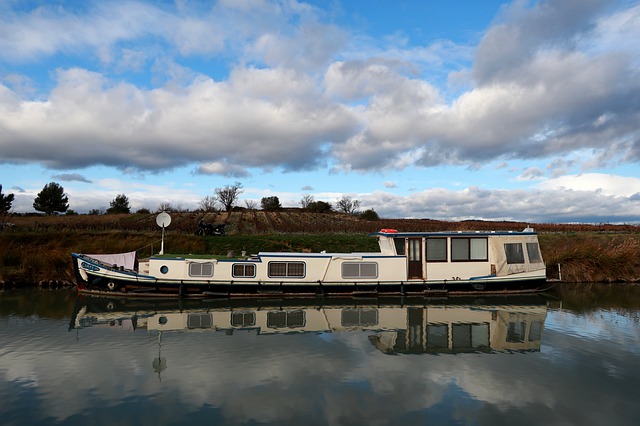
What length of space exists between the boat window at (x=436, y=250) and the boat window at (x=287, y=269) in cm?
754

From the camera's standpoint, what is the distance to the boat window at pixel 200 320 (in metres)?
17.9

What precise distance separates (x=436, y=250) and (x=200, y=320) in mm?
13905

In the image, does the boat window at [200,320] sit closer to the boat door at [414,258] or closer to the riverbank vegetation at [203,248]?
the riverbank vegetation at [203,248]

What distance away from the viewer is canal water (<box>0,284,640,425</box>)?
375 inches

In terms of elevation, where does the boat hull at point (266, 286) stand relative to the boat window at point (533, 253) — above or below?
below

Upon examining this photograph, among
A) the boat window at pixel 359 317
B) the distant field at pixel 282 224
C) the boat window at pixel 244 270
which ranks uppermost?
Result: the distant field at pixel 282 224

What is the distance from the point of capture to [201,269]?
2400cm

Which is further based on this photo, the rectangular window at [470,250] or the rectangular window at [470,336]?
the rectangular window at [470,250]

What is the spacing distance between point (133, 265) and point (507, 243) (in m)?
22.7

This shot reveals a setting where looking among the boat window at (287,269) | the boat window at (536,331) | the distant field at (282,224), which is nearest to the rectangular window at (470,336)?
the boat window at (536,331)

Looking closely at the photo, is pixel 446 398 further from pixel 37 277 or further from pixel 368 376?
pixel 37 277

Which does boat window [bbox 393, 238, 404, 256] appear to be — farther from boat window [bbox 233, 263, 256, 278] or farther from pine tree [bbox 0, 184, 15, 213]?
pine tree [bbox 0, 184, 15, 213]

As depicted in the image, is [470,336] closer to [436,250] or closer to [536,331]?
[536,331]

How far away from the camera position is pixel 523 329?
1723 centimetres
